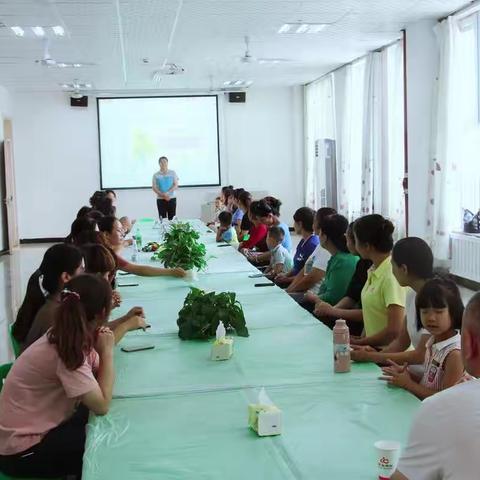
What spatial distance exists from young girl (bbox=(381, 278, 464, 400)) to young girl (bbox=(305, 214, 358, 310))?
1951 millimetres

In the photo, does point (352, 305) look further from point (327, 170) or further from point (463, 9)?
point (327, 170)

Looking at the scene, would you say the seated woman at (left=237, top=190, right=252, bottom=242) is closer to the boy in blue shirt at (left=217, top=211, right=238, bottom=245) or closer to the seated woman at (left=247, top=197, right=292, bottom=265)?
the boy in blue shirt at (left=217, top=211, right=238, bottom=245)

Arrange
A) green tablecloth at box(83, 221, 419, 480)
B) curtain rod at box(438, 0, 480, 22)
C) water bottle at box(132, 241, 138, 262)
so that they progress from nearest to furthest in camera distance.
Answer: green tablecloth at box(83, 221, 419, 480) < water bottle at box(132, 241, 138, 262) < curtain rod at box(438, 0, 480, 22)

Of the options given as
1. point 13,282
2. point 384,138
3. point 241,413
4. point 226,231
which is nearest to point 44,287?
point 241,413

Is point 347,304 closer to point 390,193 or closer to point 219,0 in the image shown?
point 219,0

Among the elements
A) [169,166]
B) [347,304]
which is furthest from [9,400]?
[169,166]

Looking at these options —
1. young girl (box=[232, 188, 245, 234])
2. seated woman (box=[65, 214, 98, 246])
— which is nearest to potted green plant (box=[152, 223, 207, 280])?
seated woman (box=[65, 214, 98, 246])

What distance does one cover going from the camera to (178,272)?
5.17 metres

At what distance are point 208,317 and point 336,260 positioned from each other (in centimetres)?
151

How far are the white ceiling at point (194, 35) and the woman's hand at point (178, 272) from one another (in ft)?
9.98

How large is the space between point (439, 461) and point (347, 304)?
285 centimetres

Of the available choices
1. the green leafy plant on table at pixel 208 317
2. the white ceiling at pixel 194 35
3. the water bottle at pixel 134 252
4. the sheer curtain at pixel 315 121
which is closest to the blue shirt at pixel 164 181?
the white ceiling at pixel 194 35

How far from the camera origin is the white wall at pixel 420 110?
331 inches

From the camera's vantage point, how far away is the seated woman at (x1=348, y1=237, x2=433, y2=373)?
2785 millimetres
